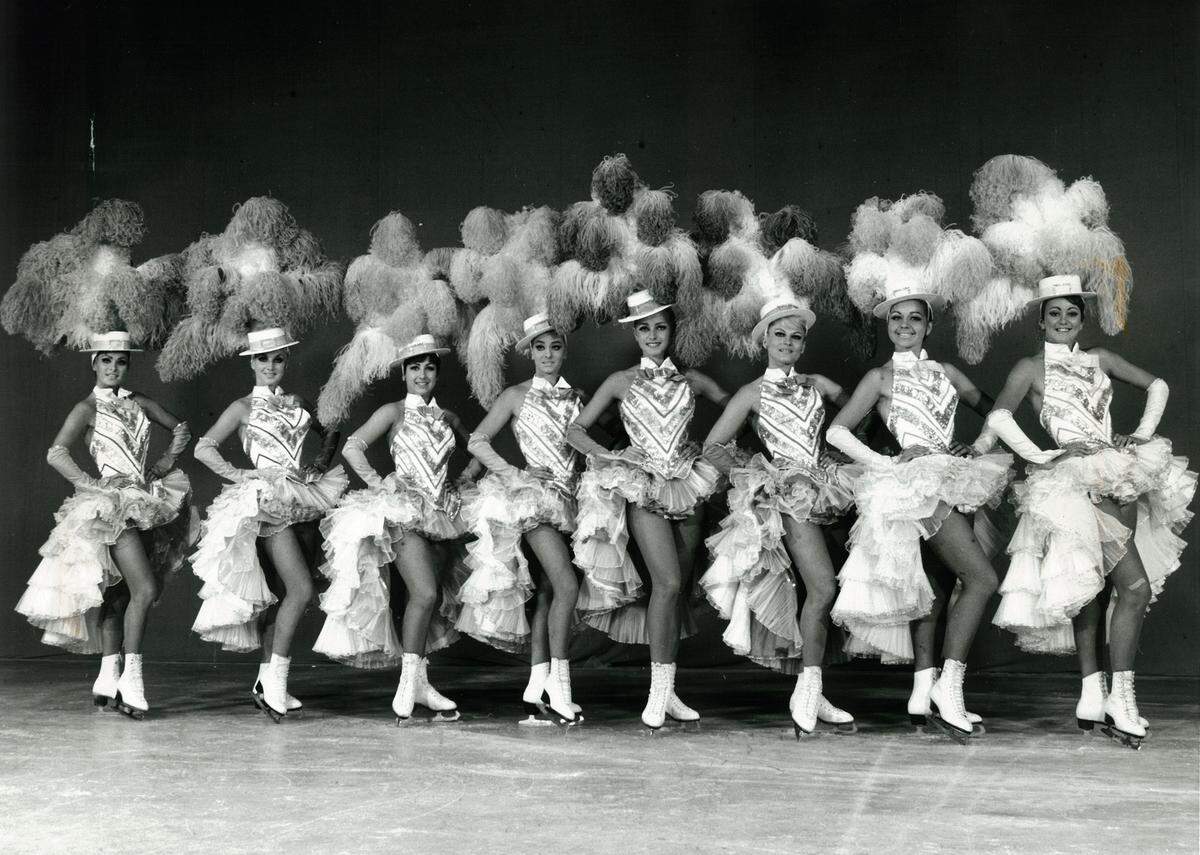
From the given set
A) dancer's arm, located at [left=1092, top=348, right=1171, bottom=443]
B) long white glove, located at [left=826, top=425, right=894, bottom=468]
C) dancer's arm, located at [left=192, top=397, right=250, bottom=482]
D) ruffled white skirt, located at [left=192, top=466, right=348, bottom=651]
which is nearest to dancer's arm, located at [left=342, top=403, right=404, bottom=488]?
ruffled white skirt, located at [left=192, top=466, right=348, bottom=651]

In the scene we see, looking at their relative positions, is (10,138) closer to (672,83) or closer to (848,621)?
(672,83)

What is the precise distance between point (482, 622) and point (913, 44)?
Result: 138 inches

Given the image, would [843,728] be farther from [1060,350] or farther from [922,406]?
[1060,350]

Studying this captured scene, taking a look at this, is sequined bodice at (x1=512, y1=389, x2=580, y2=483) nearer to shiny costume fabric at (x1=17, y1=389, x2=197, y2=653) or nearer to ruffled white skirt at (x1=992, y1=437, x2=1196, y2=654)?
shiny costume fabric at (x1=17, y1=389, x2=197, y2=653)

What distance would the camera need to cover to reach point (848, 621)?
4.92 meters

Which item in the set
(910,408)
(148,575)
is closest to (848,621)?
(910,408)

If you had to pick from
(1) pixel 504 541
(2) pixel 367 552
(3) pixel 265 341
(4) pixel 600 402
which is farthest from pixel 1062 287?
(3) pixel 265 341

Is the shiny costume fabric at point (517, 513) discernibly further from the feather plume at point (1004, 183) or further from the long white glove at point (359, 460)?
the feather plume at point (1004, 183)

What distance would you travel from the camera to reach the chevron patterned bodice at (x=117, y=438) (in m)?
5.69

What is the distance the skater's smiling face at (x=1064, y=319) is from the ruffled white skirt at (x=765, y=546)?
0.94m

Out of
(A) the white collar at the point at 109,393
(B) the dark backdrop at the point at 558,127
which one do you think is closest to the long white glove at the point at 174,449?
(A) the white collar at the point at 109,393

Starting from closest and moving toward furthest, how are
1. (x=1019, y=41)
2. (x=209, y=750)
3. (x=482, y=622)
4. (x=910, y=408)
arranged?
(x=209, y=750) → (x=910, y=408) → (x=482, y=622) → (x=1019, y=41)

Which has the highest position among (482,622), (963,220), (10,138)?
(10,138)

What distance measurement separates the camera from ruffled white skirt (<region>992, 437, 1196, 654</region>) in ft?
15.6
